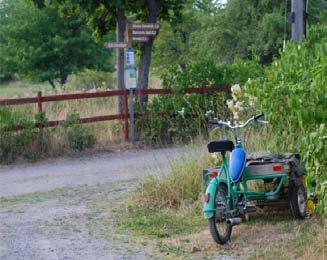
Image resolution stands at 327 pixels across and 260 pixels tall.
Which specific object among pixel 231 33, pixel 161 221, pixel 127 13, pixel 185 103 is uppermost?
pixel 231 33

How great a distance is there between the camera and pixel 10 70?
43062 millimetres

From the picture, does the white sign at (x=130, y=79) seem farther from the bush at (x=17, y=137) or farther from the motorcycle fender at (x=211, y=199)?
the motorcycle fender at (x=211, y=199)

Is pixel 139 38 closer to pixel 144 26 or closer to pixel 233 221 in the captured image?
pixel 144 26

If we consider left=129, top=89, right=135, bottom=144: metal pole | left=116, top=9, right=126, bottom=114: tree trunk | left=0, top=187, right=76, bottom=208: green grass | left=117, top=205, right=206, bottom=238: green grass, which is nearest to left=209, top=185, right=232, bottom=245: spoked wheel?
left=117, top=205, right=206, bottom=238: green grass

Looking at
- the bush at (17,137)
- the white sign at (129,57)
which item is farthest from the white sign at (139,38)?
the bush at (17,137)

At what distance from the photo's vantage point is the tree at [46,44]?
129 feet

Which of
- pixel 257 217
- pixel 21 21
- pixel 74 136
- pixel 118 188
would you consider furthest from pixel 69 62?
pixel 257 217

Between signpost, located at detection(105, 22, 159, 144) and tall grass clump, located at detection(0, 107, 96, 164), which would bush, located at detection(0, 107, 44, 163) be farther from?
signpost, located at detection(105, 22, 159, 144)

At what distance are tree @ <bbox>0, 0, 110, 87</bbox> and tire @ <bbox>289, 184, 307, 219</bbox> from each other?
104 ft

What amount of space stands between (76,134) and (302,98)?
371 inches

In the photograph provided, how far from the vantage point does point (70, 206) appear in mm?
9641

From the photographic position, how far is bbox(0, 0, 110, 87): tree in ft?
129

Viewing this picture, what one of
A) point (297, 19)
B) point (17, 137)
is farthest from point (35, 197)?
point (297, 19)

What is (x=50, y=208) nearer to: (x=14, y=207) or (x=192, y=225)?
(x=14, y=207)
